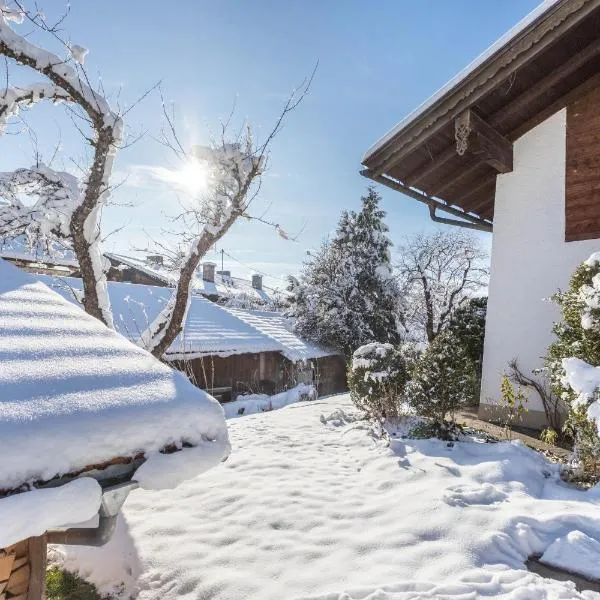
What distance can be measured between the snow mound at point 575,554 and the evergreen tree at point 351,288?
14.1 meters

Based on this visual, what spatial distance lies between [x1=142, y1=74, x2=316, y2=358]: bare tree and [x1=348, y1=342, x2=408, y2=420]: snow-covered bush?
10.3 ft

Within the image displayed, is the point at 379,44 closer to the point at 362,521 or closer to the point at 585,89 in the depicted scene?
the point at 585,89

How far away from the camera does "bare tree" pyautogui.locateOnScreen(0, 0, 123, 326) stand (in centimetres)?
459

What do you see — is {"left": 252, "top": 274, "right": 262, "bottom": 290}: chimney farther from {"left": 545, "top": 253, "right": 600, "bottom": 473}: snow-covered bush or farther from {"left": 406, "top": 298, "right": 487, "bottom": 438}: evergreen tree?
{"left": 545, "top": 253, "right": 600, "bottom": 473}: snow-covered bush

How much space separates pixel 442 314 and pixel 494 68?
16193 mm

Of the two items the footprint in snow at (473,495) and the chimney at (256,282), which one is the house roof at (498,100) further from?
the chimney at (256,282)

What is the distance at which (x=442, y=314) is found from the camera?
20625mm

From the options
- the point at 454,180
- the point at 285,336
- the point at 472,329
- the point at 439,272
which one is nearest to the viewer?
the point at 454,180

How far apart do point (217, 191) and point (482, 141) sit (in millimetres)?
4386

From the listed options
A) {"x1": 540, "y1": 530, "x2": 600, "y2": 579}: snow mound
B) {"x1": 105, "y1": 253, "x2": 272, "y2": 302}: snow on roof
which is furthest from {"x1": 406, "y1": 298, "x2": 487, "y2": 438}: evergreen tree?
{"x1": 105, "y1": 253, "x2": 272, "y2": 302}: snow on roof

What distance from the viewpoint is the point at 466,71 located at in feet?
19.0

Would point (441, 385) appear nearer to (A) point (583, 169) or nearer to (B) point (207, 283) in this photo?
(A) point (583, 169)

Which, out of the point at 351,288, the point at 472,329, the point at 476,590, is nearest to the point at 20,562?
the point at 476,590

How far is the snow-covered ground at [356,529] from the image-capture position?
8.63ft
